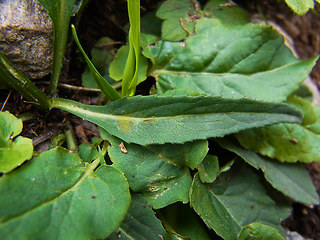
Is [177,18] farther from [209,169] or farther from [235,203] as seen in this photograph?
[235,203]

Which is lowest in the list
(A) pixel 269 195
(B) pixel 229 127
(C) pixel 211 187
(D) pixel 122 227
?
(A) pixel 269 195

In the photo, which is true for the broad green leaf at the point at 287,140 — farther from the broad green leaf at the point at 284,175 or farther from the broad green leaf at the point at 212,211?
the broad green leaf at the point at 212,211

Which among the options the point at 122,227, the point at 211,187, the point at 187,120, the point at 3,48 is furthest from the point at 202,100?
the point at 3,48

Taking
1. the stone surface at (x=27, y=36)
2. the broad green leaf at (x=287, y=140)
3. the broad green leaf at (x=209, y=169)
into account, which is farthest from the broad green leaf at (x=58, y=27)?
the broad green leaf at (x=287, y=140)

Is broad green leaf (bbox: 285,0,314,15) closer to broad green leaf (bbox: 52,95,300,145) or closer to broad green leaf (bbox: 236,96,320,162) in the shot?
broad green leaf (bbox: 52,95,300,145)

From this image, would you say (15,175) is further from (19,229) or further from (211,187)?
(211,187)

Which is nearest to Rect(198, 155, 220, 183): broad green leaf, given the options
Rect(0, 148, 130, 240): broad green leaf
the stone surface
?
Rect(0, 148, 130, 240): broad green leaf
